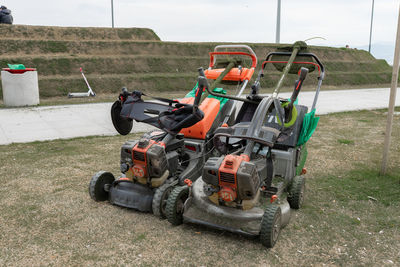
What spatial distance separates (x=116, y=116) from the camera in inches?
183

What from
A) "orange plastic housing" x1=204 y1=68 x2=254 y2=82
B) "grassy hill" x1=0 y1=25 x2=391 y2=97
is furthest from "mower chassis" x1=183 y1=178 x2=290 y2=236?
"grassy hill" x1=0 y1=25 x2=391 y2=97

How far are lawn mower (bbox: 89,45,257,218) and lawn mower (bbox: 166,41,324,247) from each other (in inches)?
12.8

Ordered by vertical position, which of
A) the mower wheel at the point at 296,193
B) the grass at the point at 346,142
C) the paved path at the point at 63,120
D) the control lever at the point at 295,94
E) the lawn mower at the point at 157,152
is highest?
the control lever at the point at 295,94

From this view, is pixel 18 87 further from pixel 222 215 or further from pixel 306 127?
pixel 222 215

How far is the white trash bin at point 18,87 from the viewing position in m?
12.8

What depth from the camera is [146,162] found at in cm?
402

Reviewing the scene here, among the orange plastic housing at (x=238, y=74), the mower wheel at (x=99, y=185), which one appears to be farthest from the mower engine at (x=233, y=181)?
the orange plastic housing at (x=238, y=74)

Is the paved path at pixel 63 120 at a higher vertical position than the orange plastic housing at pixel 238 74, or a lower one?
lower

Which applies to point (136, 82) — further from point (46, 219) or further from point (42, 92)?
point (46, 219)

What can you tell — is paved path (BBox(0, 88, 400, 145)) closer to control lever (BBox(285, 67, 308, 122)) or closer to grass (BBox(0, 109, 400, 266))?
grass (BBox(0, 109, 400, 266))

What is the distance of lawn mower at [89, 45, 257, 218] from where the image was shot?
4098 millimetres

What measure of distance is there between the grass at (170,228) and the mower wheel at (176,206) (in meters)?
0.12

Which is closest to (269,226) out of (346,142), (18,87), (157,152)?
(157,152)

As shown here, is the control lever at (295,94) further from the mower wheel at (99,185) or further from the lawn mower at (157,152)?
the mower wheel at (99,185)
